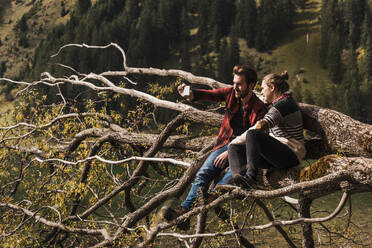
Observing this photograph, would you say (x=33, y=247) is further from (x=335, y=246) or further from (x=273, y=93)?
(x=335, y=246)

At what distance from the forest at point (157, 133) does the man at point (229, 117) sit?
1.13 ft

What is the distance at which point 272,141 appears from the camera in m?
5.30

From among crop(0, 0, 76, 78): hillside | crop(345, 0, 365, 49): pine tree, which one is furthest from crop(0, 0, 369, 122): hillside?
crop(345, 0, 365, 49): pine tree

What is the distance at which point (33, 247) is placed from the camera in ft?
31.2

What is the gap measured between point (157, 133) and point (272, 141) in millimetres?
5025

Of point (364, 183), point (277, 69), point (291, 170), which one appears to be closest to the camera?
point (364, 183)

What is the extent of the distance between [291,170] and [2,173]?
7.94m

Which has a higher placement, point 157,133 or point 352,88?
point 157,133

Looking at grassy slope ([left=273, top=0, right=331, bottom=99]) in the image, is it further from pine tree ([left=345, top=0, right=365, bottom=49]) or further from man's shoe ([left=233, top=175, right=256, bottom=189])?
man's shoe ([left=233, top=175, right=256, bottom=189])

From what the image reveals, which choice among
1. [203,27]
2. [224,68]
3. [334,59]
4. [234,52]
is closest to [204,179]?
[224,68]

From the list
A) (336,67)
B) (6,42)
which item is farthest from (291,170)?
(6,42)

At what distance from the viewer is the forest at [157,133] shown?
226 inches

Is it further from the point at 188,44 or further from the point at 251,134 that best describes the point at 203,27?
the point at 251,134

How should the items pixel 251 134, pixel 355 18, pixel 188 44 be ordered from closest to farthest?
pixel 251 134 < pixel 355 18 < pixel 188 44
